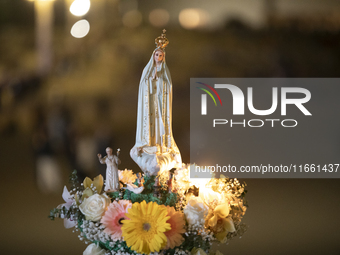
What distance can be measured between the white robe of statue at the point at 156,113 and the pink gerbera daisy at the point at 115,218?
1.75ft

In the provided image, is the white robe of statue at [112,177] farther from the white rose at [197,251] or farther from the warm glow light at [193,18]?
the warm glow light at [193,18]

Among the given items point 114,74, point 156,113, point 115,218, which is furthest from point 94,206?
point 114,74

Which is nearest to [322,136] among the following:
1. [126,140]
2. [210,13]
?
[210,13]

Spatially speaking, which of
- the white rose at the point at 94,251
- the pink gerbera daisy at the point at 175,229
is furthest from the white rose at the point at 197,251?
the white rose at the point at 94,251

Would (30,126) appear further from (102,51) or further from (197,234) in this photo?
(197,234)

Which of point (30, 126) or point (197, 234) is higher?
point (30, 126)

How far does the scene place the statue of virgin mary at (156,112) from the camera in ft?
10.5

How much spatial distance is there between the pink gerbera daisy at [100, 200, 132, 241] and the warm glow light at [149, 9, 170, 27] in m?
3.03

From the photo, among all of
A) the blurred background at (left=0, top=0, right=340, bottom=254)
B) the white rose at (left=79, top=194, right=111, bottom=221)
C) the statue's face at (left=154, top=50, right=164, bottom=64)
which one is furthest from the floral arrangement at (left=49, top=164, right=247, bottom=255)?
the blurred background at (left=0, top=0, right=340, bottom=254)

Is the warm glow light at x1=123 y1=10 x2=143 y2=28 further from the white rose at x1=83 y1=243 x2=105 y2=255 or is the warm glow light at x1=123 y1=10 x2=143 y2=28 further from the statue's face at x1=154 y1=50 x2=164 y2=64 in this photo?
the white rose at x1=83 y1=243 x2=105 y2=255

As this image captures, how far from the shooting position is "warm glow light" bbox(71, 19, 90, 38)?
5319 mm

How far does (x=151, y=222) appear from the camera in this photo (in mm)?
2588

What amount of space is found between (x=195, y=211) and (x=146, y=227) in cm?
33

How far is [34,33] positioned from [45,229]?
2.44 meters
